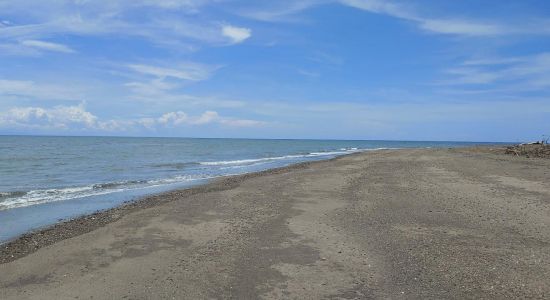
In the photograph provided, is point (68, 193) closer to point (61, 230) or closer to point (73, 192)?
point (73, 192)

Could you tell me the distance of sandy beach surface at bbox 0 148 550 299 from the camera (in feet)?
21.3

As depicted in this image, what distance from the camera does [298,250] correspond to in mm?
8438

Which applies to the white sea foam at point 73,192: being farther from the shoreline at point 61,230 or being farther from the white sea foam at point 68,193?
the shoreline at point 61,230

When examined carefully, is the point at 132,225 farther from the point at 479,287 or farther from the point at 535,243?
the point at 535,243

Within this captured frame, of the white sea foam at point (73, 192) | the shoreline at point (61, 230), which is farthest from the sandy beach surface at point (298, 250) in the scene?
the white sea foam at point (73, 192)

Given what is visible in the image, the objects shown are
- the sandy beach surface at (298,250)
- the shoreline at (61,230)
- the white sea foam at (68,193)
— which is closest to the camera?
the sandy beach surface at (298,250)

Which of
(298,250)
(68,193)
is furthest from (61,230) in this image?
(68,193)

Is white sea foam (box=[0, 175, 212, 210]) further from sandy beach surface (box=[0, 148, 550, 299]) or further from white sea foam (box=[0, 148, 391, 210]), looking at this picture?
sandy beach surface (box=[0, 148, 550, 299])

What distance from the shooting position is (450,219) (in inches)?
433

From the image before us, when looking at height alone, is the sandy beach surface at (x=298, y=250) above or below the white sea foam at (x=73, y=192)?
above

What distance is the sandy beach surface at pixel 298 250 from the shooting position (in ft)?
21.3

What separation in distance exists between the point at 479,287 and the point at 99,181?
2096 centimetres

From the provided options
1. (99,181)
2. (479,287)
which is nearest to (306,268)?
(479,287)

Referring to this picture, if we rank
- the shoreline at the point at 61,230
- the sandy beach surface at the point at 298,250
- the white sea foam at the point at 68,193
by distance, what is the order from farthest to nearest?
the white sea foam at the point at 68,193
the shoreline at the point at 61,230
the sandy beach surface at the point at 298,250
